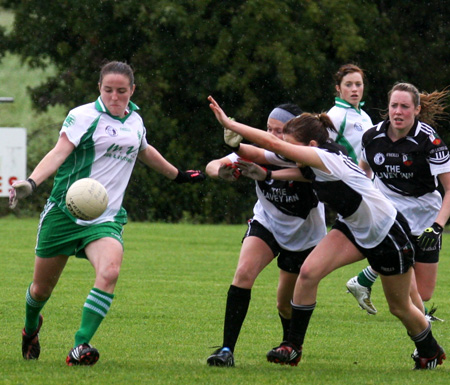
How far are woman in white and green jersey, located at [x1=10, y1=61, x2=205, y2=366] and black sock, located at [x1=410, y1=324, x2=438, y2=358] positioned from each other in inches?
78.7

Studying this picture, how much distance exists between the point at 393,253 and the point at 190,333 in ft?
7.68

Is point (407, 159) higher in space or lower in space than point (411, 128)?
lower

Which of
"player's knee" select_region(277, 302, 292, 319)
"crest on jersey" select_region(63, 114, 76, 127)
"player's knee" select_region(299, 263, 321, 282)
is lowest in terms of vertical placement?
"player's knee" select_region(277, 302, 292, 319)

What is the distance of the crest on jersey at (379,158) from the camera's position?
700 cm

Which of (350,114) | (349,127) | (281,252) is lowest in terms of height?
(281,252)

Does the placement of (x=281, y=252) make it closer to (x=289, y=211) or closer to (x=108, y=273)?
(x=289, y=211)

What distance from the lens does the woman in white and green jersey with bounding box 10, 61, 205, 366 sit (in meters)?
5.70

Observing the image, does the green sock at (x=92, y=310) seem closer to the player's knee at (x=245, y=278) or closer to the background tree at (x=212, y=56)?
the player's knee at (x=245, y=278)

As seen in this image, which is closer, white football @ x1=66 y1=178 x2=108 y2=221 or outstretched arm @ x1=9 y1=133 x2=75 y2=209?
outstretched arm @ x1=9 y1=133 x2=75 y2=209

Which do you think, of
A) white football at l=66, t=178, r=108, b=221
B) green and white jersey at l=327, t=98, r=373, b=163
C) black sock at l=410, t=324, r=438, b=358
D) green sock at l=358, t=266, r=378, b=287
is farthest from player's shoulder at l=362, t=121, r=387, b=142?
white football at l=66, t=178, r=108, b=221

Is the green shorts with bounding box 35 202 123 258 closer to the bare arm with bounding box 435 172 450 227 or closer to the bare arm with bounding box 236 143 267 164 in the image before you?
the bare arm with bounding box 236 143 267 164

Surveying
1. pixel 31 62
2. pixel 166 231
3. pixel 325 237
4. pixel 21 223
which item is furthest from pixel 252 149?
pixel 31 62

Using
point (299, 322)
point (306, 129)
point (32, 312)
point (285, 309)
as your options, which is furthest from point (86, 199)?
point (285, 309)

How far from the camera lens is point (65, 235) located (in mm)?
5852
